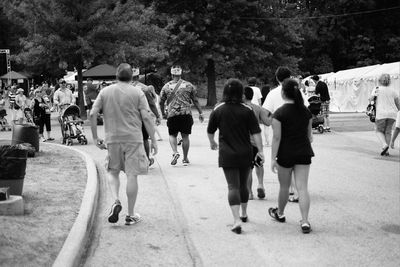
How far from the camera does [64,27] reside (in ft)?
86.7

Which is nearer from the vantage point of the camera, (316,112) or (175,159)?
(175,159)

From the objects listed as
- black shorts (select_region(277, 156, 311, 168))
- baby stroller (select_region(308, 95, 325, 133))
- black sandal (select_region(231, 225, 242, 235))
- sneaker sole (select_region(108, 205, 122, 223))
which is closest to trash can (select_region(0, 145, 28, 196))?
sneaker sole (select_region(108, 205, 122, 223))

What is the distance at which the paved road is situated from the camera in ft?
19.0

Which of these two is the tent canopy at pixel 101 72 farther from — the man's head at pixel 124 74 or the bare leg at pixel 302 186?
the bare leg at pixel 302 186

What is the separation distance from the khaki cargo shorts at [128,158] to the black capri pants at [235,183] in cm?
102

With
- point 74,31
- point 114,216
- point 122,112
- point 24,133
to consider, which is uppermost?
point 74,31

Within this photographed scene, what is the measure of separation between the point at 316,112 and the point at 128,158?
13.1 meters

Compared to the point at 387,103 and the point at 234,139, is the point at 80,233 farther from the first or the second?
the point at 387,103

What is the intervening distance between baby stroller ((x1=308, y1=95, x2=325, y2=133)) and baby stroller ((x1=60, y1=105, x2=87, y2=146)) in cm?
736

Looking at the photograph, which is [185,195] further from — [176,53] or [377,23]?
[377,23]

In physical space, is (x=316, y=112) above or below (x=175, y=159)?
above

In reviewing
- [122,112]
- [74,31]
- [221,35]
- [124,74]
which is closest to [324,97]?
[74,31]

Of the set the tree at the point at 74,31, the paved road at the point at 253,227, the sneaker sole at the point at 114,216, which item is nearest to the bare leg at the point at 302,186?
the paved road at the point at 253,227

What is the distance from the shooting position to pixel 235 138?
6699 mm
